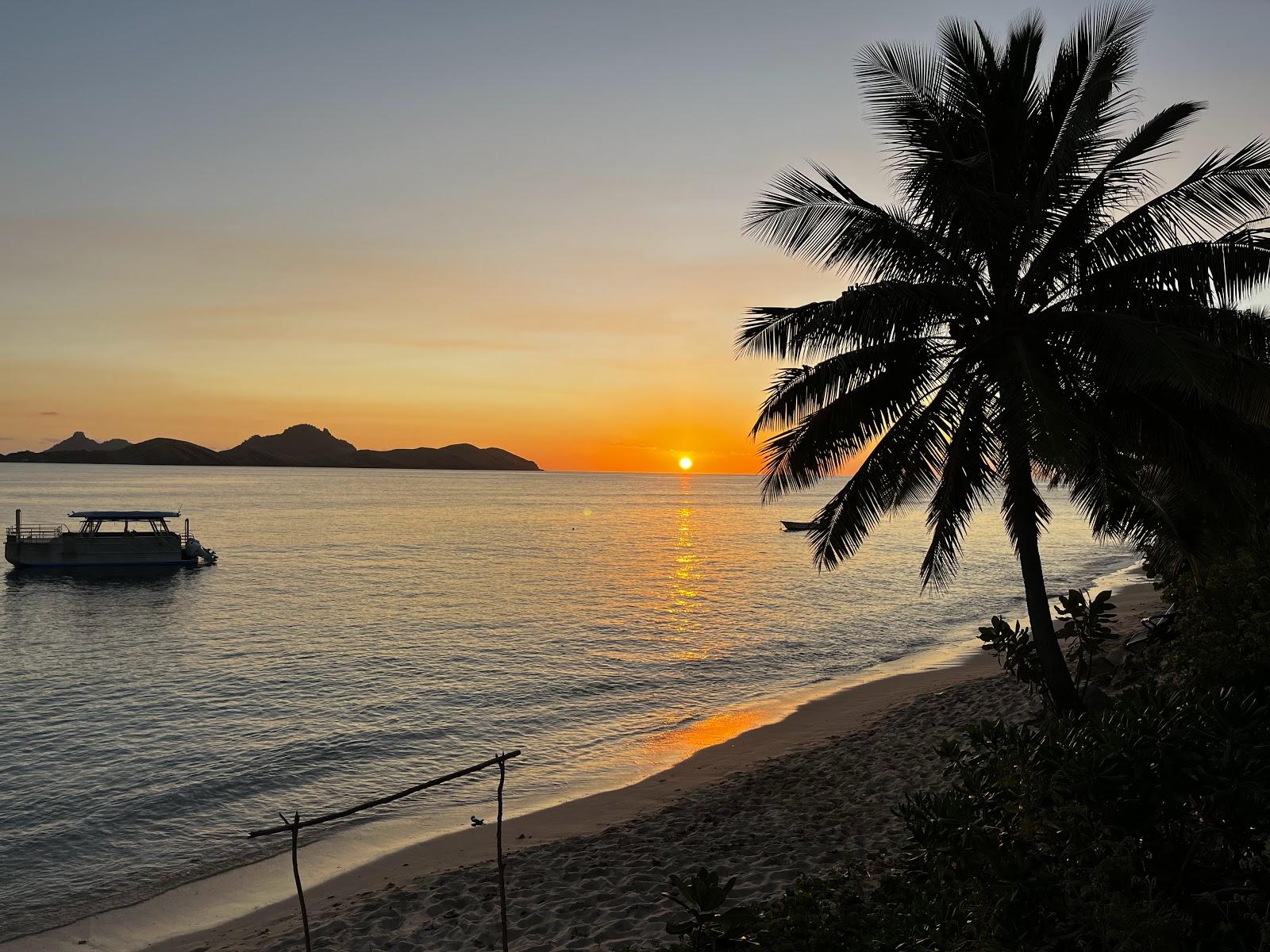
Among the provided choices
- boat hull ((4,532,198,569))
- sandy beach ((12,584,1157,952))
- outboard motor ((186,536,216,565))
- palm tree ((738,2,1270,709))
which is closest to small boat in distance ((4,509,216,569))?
boat hull ((4,532,198,569))

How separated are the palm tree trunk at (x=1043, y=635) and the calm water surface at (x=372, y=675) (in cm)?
847

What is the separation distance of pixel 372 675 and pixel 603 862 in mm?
16818

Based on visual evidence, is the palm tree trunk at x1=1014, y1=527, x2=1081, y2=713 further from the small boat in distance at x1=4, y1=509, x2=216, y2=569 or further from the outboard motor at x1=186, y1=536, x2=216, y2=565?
the outboard motor at x1=186, y1=536, x2=216, y2=565

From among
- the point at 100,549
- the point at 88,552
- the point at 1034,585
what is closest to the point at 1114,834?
the point at 1034,585

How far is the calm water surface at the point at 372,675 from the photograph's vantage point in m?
15.2

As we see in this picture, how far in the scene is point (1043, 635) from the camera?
11.1 metres

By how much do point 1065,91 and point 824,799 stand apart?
10.7 metres

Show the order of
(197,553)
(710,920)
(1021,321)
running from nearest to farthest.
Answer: (710,920)
(1021,321)
(197,553)

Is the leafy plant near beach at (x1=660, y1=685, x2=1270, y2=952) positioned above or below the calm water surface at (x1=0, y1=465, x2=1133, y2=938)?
above

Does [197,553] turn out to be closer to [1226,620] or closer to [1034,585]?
[1034,585]

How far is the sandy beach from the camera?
31.3ft

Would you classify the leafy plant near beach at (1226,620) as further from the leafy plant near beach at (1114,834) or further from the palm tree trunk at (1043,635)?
the leafy plant near beach at (1114,834)

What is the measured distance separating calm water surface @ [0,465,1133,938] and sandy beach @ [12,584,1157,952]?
4.44 ft

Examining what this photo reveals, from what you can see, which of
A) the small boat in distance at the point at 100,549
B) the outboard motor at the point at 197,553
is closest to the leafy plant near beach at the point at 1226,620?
the small boat in distance at the point at 100,549
